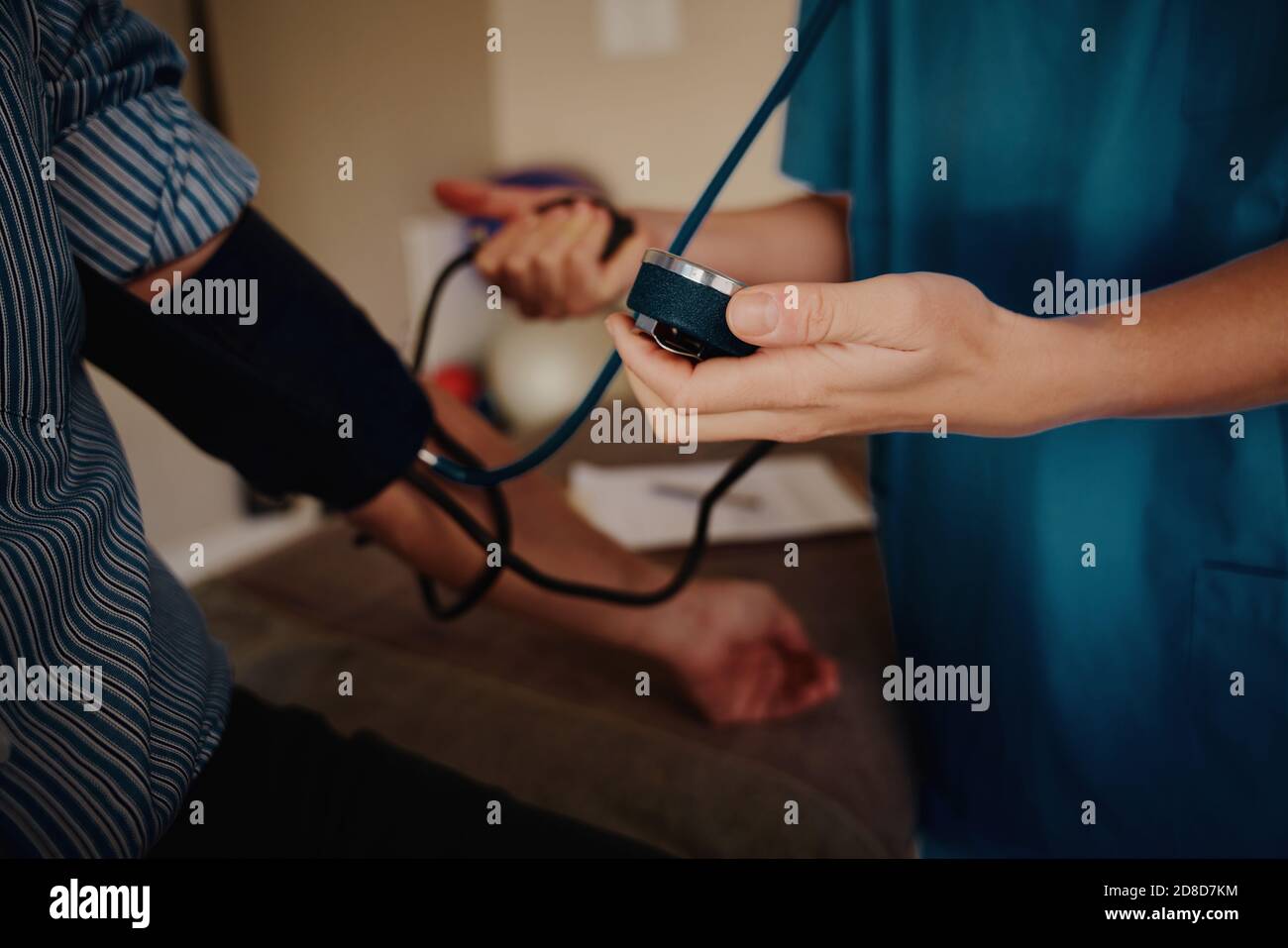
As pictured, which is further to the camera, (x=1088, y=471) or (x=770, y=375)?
(x=1088, y=471)

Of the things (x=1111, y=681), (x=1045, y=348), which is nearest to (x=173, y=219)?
(x=1045, y=348)

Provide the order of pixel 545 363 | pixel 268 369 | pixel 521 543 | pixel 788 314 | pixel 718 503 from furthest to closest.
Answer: pixel 545 363 < pixel 718 503 < pixel 521 543 < pixel 268 369 < pixel 788 314

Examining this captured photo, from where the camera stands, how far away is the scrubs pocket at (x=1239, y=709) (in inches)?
20.6

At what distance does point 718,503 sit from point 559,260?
0.53 m

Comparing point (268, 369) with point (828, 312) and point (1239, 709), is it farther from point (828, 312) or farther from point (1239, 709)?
point (1239, 709)

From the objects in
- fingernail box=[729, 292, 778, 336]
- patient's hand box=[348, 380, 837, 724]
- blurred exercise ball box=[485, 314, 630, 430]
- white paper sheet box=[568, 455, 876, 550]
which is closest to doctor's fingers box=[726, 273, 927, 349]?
fingernail box=[729, 292, 778, 336]

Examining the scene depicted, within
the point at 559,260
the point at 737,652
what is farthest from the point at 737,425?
Result: the point at 737,652

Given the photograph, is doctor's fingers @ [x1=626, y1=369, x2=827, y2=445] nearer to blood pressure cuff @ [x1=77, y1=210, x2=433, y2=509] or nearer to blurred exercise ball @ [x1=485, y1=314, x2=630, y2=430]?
blood pressure cuff @ [x1=77, y1=210, x2=433, y2=509]

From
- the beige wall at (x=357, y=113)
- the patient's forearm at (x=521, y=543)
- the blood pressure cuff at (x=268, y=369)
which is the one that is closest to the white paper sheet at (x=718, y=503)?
the patient's forearm at (x=521, y=543)

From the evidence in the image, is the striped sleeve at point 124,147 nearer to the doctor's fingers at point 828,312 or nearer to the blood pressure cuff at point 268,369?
the blood pressure cuff at point 268,369

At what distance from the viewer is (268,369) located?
1.71 feet

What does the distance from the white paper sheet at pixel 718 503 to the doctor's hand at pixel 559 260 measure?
1.15 feet
